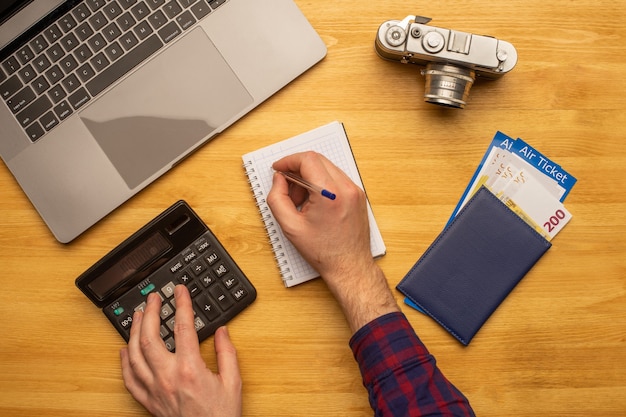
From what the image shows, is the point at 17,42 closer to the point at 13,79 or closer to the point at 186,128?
the point at 13,79

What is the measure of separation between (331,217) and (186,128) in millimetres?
264

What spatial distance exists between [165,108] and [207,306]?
1.02 feet

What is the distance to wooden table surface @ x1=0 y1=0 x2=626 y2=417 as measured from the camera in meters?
0.82

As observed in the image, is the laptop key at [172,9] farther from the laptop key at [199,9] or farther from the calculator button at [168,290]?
the calculator button at [168,290]

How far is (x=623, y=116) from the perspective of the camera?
2.85 ft

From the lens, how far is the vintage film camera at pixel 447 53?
791 mm

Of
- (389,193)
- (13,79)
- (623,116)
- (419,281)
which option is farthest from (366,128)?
(13,79)

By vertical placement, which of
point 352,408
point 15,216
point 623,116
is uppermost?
point 15,216

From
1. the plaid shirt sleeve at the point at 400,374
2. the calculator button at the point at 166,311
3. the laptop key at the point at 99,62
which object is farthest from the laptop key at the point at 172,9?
the plaid shirt sleeve at the point at 400,374

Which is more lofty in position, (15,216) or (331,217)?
(15,216)

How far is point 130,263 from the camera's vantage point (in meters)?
0.81

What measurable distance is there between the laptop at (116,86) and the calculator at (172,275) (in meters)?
0.07

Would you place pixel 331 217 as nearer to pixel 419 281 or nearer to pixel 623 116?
pixel 419 281

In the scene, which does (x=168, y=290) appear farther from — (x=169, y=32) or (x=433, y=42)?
(x=433, y=42)
